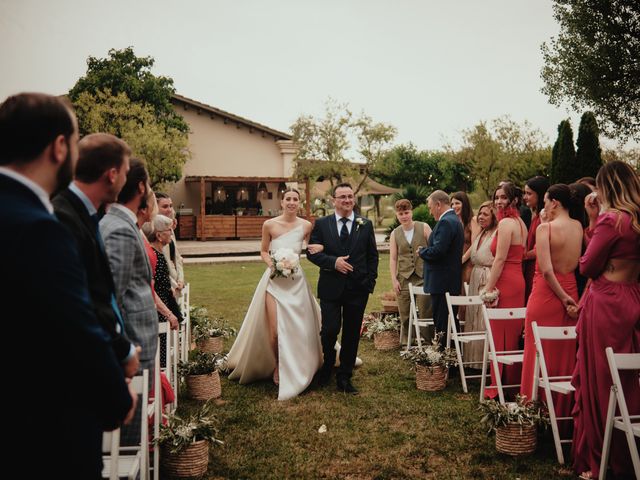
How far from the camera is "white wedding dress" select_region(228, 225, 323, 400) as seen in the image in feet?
22.1

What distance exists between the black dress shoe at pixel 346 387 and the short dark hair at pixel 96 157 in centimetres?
469

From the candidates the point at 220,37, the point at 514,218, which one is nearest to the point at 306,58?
the point at 220,37

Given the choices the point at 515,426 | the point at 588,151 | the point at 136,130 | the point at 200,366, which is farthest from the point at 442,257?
the point at 136,130

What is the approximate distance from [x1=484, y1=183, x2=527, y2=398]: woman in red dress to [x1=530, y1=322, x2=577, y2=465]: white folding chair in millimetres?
1347

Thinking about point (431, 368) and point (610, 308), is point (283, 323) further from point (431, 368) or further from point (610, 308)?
point (610, 308)

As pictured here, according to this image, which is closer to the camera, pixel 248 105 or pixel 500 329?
pixel 500 329

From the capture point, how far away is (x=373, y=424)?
5562 mm

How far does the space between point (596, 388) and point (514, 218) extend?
2.58 m

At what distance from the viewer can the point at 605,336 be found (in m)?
4.25

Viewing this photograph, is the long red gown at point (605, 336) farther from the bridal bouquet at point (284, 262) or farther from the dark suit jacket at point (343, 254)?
the bridal bouquet at point (284, 262)

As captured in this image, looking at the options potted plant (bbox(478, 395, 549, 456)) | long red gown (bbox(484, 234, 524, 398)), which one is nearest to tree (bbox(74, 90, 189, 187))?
long red gown (bbox(484, 234, 524, 398))

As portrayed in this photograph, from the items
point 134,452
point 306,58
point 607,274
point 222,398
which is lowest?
point 222,398

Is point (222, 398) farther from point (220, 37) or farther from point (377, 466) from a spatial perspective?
point (220, 37)

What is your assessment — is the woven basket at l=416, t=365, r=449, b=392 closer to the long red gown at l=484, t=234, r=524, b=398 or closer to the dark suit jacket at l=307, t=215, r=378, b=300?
the long red gown at l=484, t=234, r=524, b=398
